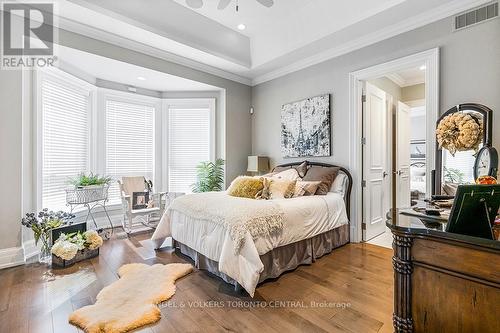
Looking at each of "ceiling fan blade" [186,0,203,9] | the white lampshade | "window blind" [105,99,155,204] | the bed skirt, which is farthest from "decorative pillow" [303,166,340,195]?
"window blind" [105,99,155,204]

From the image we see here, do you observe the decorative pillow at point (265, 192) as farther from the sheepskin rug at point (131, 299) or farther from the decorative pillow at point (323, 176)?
the sheepskin rug at point (131, 299)

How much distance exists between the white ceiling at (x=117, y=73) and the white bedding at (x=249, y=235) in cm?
233

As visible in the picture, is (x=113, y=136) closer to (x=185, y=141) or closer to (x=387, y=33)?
(x=185, y=141)

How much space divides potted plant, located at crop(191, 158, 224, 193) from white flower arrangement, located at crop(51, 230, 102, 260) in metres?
2.01

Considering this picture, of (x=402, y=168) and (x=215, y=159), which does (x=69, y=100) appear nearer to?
(x=215, y=159)

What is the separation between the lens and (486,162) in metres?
2.28

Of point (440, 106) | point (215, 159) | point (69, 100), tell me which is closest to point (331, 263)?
point (440, 106)

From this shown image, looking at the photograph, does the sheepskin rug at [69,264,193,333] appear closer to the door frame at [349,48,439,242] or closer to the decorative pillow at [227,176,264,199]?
the decorative pillow at [227,176,264,199]

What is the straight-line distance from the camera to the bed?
2139 millimetres

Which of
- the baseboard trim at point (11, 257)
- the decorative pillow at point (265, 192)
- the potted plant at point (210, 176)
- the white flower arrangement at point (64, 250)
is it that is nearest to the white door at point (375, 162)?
the decorative pillow at point (265, 192)

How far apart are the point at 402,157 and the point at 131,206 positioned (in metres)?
4.75

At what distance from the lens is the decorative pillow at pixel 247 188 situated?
3020 mm

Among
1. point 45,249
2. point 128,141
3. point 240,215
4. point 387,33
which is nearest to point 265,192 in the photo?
point 240,215

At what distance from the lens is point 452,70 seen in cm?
271
